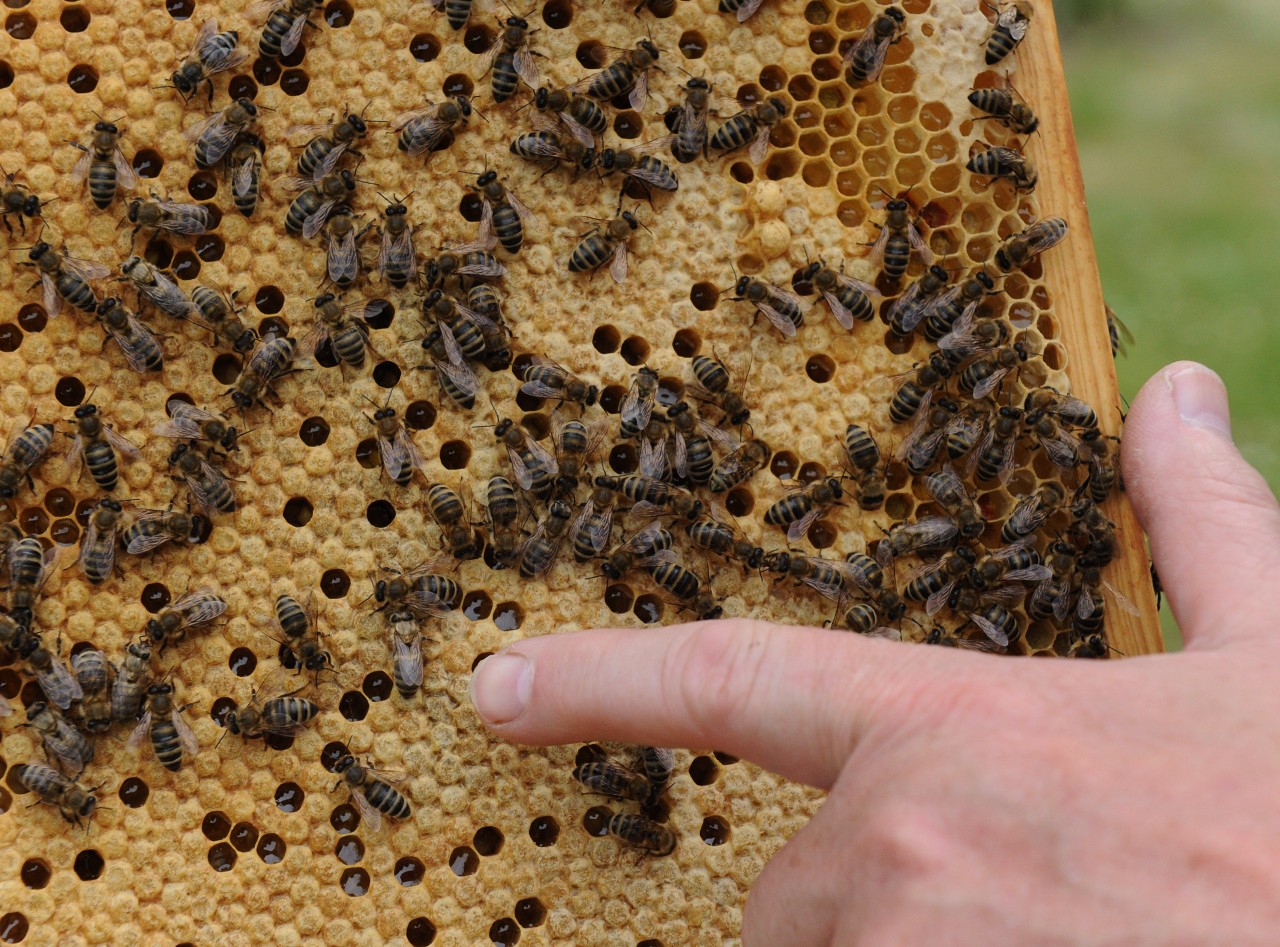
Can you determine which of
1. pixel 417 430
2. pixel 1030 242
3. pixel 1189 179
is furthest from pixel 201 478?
pixel 1189 179

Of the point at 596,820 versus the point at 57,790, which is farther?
the point at 596,820

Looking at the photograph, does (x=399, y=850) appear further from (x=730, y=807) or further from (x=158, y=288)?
(x=158, y=288)

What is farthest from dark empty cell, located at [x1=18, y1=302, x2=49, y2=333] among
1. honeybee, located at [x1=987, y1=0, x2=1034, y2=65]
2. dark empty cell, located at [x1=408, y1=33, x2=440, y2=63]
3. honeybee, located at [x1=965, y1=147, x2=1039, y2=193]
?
honeybee, located at [x1=987, y1=0, x2=1034, y2=65]

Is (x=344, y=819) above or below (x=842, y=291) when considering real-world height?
below

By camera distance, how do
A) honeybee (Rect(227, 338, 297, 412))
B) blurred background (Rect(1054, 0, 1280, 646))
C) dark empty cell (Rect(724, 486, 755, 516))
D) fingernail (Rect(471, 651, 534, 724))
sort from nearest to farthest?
fingernail (Rect(471, 651, 534, 724))
honeybee (Rect(227, 338, 297, 412))
dark empty cell (Rect(724, 486, 755, 516))
blurred background (Rect(1054, 0, 1280, 646))

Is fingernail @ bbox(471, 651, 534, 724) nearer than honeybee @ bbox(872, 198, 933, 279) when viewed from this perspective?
Yes

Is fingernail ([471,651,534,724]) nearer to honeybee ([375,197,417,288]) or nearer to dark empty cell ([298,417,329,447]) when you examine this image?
dark empty cell ([298,417,329,447])

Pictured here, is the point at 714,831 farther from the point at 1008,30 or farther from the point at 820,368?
the point at 1008,30
